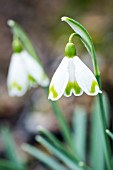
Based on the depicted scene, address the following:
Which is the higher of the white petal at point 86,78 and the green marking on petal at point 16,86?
the green marking on petal at point 16,86

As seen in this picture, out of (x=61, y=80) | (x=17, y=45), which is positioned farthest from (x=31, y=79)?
(x=61, y=80)

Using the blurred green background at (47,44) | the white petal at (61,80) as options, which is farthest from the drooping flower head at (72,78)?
the blurred green background at (47,44)

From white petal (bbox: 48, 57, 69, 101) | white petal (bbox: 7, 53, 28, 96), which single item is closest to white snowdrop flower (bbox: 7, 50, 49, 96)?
white petal (bbox: 7, 53, 28, 96)

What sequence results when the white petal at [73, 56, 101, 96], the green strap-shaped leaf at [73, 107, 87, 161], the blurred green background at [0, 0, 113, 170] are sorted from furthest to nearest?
the blurred green background at [0, 0, 113, 170] → the green strap-shaped leaf at [73, 107, 87, 161] → the white petal at [73, 56, 101, 96]

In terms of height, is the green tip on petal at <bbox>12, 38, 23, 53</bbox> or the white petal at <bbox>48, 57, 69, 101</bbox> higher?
the green tip on petal at <bbox>12, 38, 23, 53</bbox>

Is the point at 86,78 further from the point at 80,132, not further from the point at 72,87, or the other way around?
the point at 80,132

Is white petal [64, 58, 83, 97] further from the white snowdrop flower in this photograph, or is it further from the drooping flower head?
the white snowdrop flower

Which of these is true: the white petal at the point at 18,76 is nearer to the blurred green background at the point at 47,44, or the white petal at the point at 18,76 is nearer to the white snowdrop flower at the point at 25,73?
the white snowdrop flower at the point at 25,73

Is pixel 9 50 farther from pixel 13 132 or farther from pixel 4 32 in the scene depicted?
pixel 13 132
